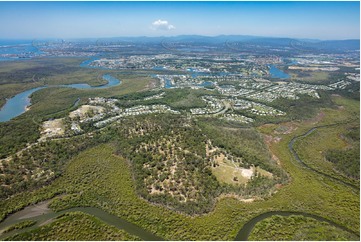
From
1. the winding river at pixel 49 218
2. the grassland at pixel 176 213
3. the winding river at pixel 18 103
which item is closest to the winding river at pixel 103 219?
the winding river at pixel 49 218

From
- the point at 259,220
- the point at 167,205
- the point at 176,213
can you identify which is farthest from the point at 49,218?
the point at 259,220

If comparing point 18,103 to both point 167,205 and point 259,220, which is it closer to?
point 167,205

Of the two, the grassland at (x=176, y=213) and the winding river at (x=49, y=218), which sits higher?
the grassland at (x=176, y=213)

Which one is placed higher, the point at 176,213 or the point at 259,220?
the point at 176,213

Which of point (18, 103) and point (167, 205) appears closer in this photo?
point (167, 205)

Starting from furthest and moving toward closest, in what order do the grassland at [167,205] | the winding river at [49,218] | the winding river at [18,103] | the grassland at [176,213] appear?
the winding river at [18,103], the grassland at [167,205], the grassland at [176,213], the winding river at [49,218]

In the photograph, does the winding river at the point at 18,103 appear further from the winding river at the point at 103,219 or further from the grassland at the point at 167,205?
the winding river at the point at 103,219

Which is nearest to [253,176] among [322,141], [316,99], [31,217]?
[322,141]

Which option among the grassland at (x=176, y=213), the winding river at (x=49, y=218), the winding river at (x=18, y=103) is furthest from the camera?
the winding river at (x=18, y=103)

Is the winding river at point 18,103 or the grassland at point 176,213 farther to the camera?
the winding river at point 18,103

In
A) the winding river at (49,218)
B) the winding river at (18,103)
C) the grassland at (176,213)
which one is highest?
the winding river at (18,103)

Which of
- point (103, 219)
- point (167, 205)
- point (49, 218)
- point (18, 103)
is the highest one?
point (18, 103)

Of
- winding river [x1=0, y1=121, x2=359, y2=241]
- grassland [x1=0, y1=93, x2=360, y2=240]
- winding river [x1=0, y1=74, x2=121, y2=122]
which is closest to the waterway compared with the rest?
winding river [x1=0, y1=121, x2=359, y2=241]
